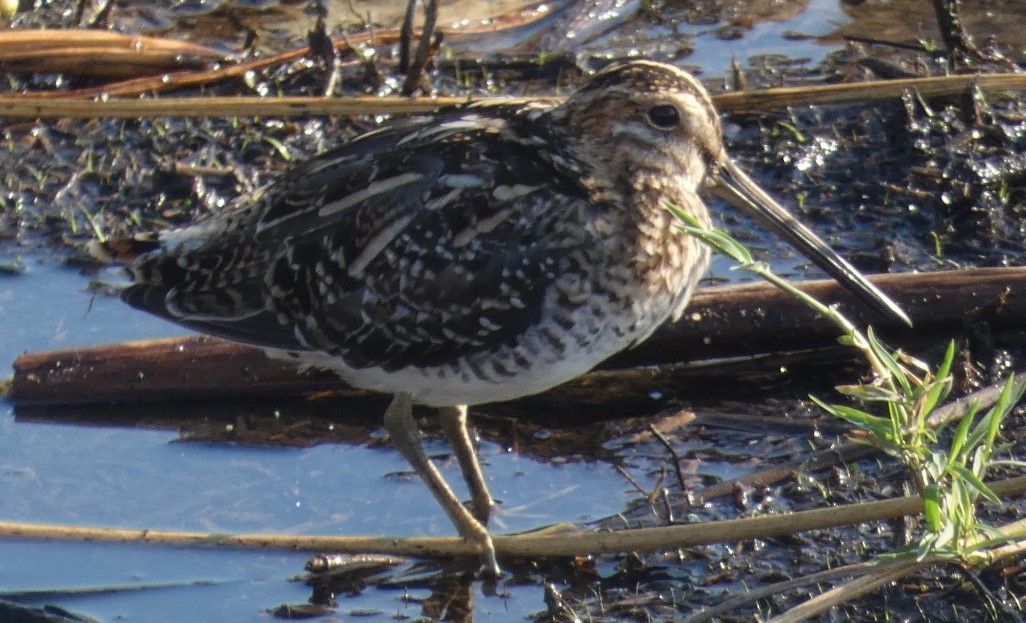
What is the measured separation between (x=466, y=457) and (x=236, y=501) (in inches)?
29.4

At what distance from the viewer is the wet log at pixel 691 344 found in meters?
5.23

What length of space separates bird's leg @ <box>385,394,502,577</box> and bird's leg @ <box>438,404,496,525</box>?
0.06 m

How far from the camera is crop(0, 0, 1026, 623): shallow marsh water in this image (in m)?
4.56

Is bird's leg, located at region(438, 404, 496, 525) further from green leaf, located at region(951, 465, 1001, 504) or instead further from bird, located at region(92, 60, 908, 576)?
green leaf, located at region(951, 465, 1001, 504)

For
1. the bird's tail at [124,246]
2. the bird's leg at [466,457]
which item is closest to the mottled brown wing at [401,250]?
the bird's tail at [124,246]

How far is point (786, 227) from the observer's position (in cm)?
478

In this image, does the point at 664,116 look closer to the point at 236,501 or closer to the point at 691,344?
the point at 691,344

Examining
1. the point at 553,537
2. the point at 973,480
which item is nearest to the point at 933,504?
the point at 973,480

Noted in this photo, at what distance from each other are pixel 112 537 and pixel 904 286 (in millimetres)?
2611

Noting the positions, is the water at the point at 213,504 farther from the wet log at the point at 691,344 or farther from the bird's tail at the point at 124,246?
the bird's tail at the point at 124,246

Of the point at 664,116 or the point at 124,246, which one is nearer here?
the point at 664,116

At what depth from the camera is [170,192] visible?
6.51 m

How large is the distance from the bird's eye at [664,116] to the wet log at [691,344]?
3.11 feet

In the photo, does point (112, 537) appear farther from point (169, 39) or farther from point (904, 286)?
point (169, 39)
